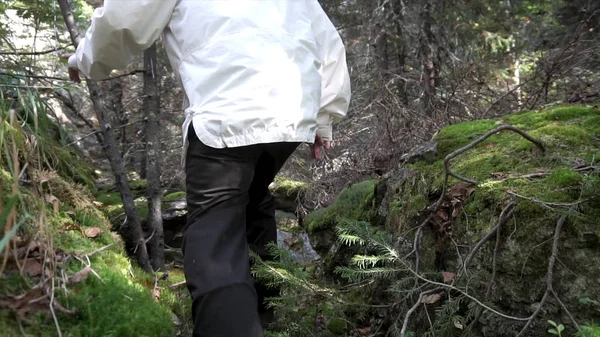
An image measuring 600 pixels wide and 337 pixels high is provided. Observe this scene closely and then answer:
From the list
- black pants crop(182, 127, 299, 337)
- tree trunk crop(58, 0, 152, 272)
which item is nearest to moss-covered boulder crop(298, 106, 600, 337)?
black pants crop(182, 127, 299, 337)

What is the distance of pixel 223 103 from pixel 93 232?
116 cm

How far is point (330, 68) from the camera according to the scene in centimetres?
306

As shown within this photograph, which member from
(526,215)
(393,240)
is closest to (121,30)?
(393,240)

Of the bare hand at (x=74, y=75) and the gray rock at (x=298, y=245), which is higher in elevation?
the bare hand at (x=74, y=75)

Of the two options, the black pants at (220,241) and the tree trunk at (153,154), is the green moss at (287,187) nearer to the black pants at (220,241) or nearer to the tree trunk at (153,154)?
the tree trunk at (153,154)

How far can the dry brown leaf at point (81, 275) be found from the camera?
200 cm

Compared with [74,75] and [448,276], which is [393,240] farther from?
[74,75]

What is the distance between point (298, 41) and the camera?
2613 millimetres

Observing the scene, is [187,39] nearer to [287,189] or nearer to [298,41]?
[298,41]

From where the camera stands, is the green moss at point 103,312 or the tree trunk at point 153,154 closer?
the green moss at point 103,312

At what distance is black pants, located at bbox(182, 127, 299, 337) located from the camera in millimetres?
2223

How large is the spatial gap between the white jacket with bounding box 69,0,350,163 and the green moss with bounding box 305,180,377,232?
1614 millimetres

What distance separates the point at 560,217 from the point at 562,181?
0.28 metres

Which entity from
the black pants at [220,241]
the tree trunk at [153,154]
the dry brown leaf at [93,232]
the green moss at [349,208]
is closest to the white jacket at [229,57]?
the black pants at [220,241]
